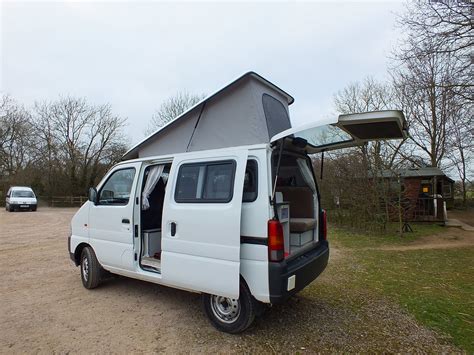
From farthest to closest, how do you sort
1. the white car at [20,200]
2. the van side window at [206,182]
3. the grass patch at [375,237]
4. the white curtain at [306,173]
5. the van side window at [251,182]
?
the white car at [20,200] < the grass patch at [375,237] < the white curtain at [306,173] < the van side window at [206,182] < the van side window at [251,182]

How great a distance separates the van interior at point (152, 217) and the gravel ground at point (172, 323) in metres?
0.64

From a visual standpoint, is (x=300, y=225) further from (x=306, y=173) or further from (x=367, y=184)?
(x=367, y=184)

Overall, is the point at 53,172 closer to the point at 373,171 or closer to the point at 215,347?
the point at 373,171

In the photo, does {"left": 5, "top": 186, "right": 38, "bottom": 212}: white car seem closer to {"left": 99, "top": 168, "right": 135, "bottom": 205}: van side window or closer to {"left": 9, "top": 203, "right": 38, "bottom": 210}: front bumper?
{"left": 9, "top": 203, "right": 38, "bottom": 210}: front bumper

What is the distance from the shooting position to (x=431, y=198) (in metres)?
14.1

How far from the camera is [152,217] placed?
473 centimetres

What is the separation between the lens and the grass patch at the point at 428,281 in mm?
3822

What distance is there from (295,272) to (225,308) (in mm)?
981

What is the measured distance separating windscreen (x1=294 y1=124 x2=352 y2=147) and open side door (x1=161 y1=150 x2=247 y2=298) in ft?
3.00

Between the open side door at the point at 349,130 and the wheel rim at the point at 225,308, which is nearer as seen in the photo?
the open side door at the point at 349,130

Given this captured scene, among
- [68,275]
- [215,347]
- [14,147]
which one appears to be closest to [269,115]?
[215,347]

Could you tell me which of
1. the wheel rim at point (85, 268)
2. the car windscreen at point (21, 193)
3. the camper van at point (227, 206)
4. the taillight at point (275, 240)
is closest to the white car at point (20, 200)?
the car windscreen at point (21, 193)

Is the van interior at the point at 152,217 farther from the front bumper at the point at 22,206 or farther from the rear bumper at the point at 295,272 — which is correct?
the front bumper at the point at 22,206

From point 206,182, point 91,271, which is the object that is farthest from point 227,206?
point 91,271
